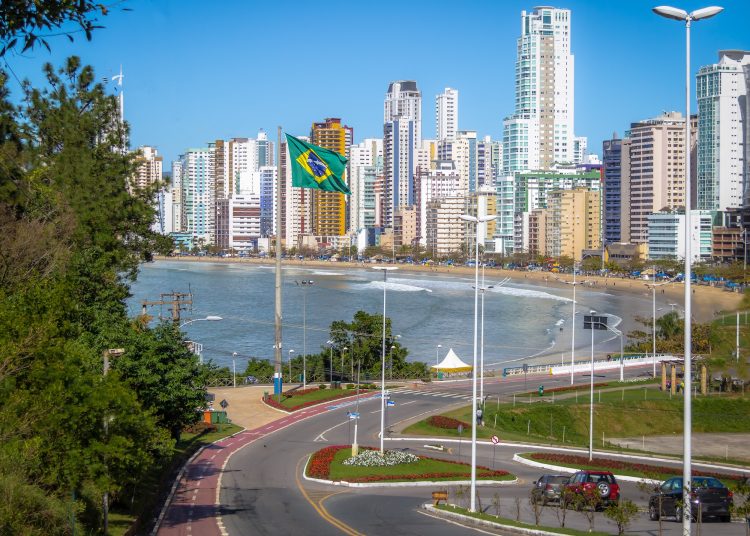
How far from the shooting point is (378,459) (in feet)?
84.9

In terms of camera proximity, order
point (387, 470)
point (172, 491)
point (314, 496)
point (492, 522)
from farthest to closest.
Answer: point (387, 470) → point (172, 491) → point (314, 496) → point (492, 522)

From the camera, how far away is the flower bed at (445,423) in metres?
32.9

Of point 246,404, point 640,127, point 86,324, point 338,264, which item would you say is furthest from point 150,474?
point 338,264

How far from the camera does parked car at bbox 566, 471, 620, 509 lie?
1992 centimetres

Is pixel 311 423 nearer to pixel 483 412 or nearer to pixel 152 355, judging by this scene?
pixel 483 412

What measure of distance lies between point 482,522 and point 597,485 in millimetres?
3603

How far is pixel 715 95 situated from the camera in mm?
164125

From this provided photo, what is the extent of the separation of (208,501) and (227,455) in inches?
260

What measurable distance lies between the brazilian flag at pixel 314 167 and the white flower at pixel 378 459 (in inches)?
448

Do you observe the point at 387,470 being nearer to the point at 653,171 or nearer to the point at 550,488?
the point at 550,488

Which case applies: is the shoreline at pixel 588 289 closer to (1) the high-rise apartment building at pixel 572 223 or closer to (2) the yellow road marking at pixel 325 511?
(1) the high-rise apartment building at pixel 572 223

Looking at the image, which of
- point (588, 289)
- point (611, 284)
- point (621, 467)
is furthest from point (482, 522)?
point (611, 284)

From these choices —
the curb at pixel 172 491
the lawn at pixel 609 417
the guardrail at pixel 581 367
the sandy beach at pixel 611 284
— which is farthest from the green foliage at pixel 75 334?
the sandy beach at pixel 611 284

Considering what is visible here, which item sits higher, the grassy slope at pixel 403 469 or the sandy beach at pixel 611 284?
the sandy beach at pixel 611 284
